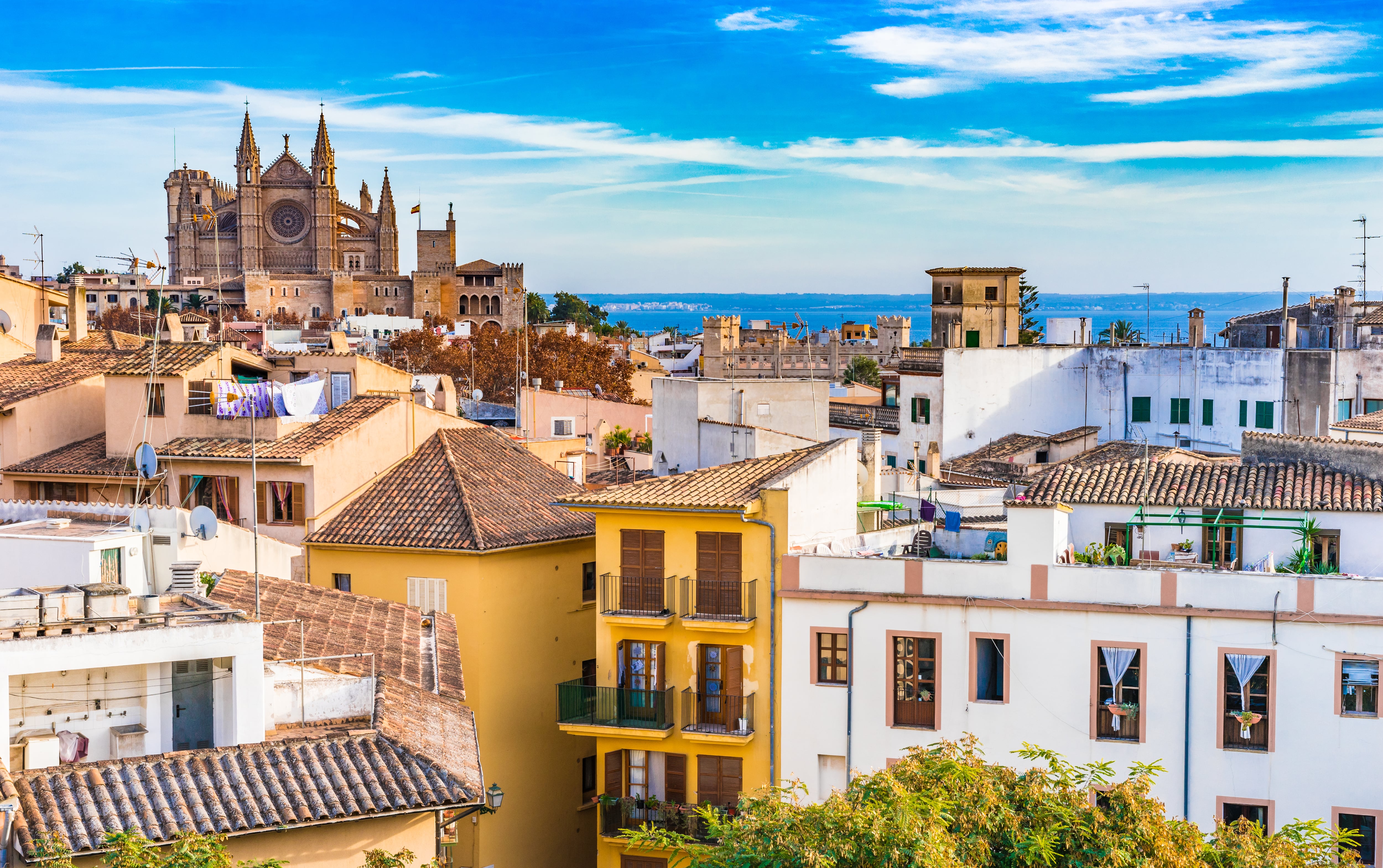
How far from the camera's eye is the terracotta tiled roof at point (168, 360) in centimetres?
2728

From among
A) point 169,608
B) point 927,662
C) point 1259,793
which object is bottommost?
point 1259,793

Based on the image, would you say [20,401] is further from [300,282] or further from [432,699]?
[300,282]

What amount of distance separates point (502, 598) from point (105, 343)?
58.3 ft

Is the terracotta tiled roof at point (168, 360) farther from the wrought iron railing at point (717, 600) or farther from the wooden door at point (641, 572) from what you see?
the wrought iron railing at point (717, 600)

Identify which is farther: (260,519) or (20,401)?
Answer: (20,401)

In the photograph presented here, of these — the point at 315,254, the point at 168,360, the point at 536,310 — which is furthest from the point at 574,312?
the point at 168,360

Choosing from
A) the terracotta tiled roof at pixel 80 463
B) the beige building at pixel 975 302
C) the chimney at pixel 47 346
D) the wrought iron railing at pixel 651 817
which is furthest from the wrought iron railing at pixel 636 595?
the beige building at pixel 975 302

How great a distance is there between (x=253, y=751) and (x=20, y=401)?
1769 centimetres

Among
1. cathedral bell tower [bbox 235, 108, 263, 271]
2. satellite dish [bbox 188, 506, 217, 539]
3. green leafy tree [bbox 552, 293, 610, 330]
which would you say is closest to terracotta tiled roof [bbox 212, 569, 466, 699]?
satellite dish [bbox 188, 506, 217, 539]

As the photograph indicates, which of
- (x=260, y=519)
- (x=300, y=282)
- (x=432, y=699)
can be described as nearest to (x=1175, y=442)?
(x=260, y=519)

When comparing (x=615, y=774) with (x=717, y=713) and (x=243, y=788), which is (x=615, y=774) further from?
(x=243, y=788)

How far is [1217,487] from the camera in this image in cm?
2123

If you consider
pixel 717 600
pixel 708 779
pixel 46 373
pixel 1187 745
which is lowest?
pixel 708 779

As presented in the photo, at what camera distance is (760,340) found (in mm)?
93438
